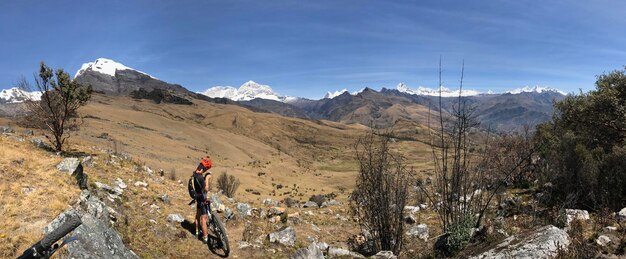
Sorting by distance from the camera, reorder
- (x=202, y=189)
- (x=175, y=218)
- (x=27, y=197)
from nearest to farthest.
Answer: (x=27, y=197) → (x=202, y=189) → (x=175, y=218)

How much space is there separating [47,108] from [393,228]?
66.2 ft

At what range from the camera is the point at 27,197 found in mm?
8844

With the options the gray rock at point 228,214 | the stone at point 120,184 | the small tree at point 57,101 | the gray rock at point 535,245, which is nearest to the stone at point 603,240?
the gray rock at point 535,245

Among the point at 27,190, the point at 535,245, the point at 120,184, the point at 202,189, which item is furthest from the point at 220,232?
the point at 535,245

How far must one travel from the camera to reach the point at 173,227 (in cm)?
1139

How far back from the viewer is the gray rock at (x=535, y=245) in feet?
20.8

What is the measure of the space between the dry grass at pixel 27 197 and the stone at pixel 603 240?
1056cm

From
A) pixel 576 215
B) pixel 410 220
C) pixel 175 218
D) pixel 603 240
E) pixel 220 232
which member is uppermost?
pixel 603 240

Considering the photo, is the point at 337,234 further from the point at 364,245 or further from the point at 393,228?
the point at 393,228

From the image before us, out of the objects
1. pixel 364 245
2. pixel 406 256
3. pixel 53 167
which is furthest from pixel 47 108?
pixel 406 256

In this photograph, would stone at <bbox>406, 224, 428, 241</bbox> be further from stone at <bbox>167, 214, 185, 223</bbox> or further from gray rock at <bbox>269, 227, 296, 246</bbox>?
stone at <bbox>167, 214, 185, 223</bbox>

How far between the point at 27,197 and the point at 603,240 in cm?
1225

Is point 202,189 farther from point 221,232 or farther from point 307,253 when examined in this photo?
point 307,253

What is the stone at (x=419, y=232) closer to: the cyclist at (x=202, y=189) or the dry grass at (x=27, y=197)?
the cyclist at (x=202, y=189)
